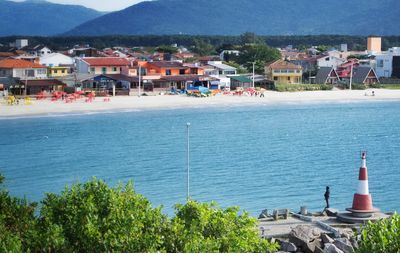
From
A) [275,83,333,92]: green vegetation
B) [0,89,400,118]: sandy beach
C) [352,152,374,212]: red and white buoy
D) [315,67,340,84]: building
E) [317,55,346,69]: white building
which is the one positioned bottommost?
[352,152,374,212]: red and white buoy

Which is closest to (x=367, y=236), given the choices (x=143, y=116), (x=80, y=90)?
(x=143, y=116)

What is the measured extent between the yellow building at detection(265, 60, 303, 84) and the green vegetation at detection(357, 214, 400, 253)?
186 feet

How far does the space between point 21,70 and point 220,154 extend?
1233 inches

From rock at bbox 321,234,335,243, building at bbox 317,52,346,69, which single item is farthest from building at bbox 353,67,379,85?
rock at bbox 321,234,335,243

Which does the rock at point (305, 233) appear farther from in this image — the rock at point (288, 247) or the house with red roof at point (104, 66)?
the house with red roof at point (104, 66)

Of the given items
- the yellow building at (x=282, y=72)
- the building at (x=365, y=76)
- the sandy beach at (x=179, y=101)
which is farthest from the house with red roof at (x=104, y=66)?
the building at (x=365, y=76)

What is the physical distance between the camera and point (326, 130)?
41625 millimetres

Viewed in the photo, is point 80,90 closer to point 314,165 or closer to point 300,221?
point 314,165

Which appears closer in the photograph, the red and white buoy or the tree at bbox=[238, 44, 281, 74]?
the red and white buoy

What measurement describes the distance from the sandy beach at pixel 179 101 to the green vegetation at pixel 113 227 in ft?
120

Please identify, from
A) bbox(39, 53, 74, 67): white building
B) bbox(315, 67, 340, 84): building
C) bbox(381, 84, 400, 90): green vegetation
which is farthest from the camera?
bbox(39, 53, 74, 67): white building

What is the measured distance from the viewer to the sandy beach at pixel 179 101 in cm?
4814

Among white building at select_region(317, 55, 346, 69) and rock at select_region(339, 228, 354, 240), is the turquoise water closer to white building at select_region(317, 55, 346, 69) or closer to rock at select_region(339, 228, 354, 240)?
rock at select_region(339, 228, 354, 240)

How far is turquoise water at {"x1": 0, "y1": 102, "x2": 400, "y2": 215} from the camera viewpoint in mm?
22719
